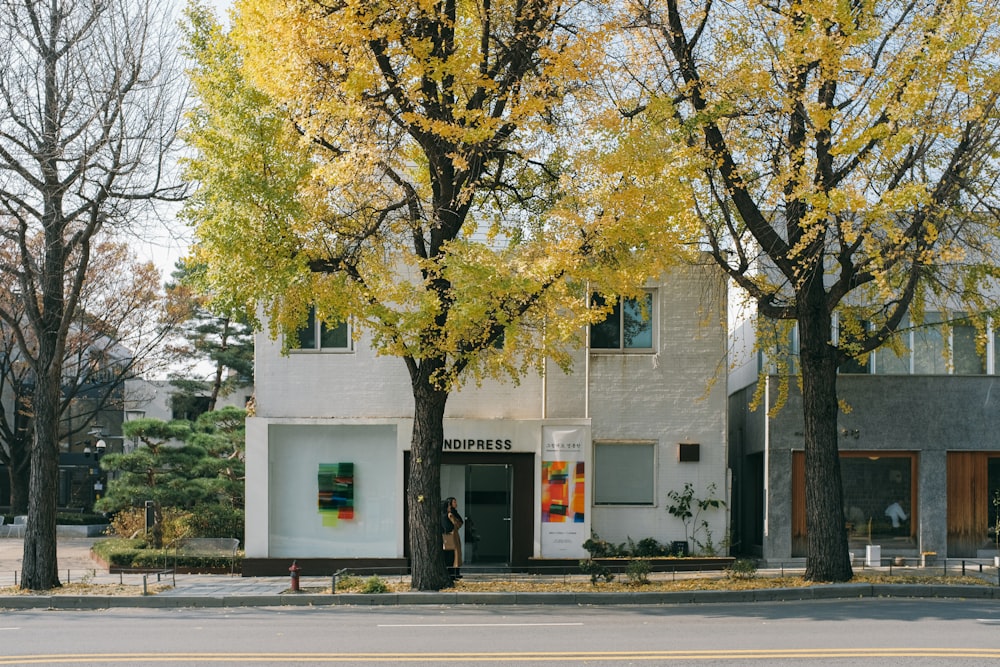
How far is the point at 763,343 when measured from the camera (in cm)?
2230

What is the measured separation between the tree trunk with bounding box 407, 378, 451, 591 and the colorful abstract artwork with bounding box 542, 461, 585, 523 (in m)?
4.96

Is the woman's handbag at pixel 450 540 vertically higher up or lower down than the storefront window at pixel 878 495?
lower down

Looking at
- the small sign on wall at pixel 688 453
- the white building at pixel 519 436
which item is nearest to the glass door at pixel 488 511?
the white building at pixel 519 436

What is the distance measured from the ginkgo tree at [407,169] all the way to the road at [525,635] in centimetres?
390

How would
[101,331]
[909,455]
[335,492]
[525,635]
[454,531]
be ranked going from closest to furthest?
[525,635]
[454,531]
[335,492]
[909,455]
[101,331]

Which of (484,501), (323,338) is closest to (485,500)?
(484,501)

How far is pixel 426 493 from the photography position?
19.8m

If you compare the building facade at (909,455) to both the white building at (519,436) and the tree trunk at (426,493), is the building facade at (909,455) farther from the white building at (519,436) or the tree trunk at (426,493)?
the tree trunk at (426,493)

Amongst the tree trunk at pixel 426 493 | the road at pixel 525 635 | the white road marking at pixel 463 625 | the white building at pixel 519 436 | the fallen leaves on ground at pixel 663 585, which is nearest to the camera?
the road at pixel 525 635

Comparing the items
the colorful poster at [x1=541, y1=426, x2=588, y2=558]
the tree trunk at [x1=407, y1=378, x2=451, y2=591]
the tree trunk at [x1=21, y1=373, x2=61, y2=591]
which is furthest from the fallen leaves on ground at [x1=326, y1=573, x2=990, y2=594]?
the tree trunk at [x1=21, y1=373, x2=61, y2=591]

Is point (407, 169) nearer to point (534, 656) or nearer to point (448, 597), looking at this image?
point (448, 597)

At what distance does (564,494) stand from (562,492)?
0.20ft

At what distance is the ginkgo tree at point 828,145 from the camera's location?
17.2 m

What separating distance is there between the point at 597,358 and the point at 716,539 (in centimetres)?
467
